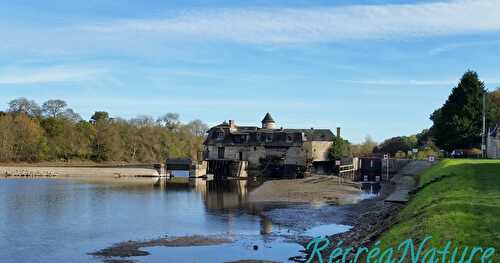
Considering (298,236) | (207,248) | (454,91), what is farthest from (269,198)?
(454,91)

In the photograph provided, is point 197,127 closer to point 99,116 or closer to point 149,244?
point 99,116

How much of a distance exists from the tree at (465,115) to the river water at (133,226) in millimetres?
38847

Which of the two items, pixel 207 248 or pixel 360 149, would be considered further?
pixel 360 149

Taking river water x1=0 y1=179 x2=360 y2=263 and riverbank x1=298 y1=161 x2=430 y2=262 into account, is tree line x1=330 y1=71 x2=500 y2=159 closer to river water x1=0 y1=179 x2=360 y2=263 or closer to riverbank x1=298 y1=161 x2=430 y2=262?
riverbank x1=298 y1=161 x2=430 y2=262

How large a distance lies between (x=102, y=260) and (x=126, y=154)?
107 meters

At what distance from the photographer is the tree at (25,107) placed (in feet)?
395

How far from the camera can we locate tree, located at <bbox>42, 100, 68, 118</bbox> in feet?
407

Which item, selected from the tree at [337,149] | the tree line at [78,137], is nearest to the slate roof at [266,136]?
the tree at [337,149]

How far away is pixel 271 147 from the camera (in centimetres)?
8938

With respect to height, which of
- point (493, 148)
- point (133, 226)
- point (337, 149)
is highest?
point (493, 148)

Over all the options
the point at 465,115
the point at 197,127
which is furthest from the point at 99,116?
the point at 465,115

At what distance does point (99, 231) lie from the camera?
2942 centimetres

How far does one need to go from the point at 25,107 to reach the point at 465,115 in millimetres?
96070

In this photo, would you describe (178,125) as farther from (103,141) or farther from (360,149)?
(360,149)
